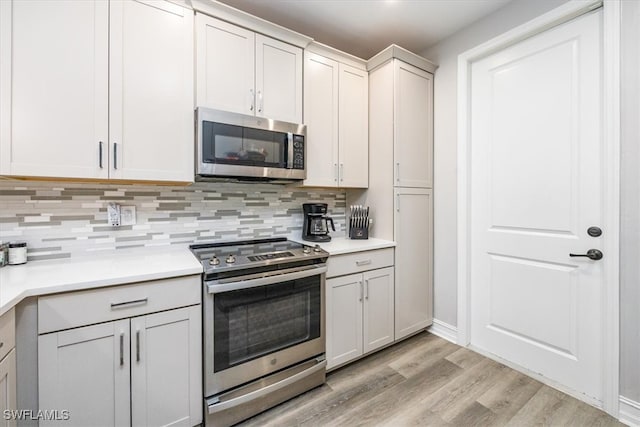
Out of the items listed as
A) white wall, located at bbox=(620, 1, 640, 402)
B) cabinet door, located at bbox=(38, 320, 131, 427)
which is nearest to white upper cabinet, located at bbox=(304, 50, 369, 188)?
cabinet door, located at bbox=(38, 320, 131, 427)

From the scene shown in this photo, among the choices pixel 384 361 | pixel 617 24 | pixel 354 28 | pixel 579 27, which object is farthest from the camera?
pixel 354 28

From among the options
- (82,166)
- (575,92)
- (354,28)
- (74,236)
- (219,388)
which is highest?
(354,28)

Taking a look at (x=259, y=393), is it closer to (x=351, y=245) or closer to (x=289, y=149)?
(x=351, y=245)

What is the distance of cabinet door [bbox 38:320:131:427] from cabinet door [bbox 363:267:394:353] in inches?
60.6

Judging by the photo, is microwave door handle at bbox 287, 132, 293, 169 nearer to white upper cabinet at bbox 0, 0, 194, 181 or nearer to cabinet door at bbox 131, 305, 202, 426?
white upper cabinet at bbox 0, 0, 194, 181

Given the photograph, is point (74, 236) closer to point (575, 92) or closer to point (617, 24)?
point (575, 92)

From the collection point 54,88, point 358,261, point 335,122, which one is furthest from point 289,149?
point 54,88

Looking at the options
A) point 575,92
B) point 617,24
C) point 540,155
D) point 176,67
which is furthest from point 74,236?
point 617,24

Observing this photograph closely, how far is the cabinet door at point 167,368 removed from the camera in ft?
4.39

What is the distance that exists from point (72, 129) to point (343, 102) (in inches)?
72.4

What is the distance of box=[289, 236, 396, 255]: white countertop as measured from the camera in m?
2.06

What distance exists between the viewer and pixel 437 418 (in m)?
1.62
